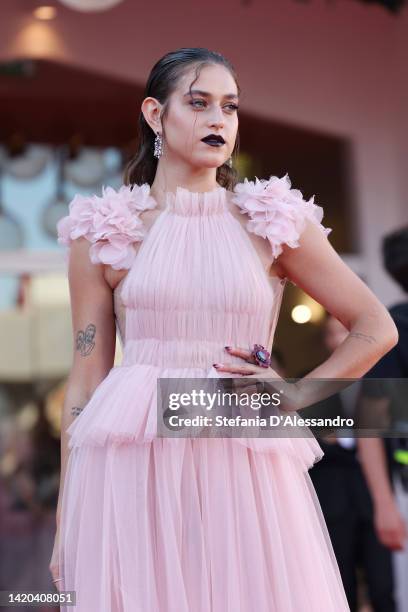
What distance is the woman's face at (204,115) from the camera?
289cm

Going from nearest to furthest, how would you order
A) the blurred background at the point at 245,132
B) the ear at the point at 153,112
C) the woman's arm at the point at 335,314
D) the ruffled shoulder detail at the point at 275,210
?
the woman's arm at the point at 335,314
the ruffled shoulder detail at the point at 275,210
the ear at the point at 153,112
the blurred background at the point at 245,132

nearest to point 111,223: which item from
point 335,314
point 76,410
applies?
point 76,410

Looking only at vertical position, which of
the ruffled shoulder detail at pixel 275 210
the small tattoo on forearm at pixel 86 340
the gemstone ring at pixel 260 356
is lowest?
the gemstone ring at pixel 260 356

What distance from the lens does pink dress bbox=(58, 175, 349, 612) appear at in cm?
267

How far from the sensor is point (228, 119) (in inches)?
114

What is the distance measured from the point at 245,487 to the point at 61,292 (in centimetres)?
546

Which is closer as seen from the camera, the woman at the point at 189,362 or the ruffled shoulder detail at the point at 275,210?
the woman at the point at 189,362

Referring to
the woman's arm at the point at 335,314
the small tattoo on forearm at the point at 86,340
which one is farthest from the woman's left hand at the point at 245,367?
the small tattoo on forearm at the point at 86,340

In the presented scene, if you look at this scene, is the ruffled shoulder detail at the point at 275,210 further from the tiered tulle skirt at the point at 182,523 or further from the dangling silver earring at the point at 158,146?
the tiered tulle skirt at the point at 182,523

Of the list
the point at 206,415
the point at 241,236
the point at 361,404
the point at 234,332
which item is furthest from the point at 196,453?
the point at 361,404

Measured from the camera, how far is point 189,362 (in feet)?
9.21

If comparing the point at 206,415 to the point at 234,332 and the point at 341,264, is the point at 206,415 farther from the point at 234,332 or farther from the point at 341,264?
the point at 341,264

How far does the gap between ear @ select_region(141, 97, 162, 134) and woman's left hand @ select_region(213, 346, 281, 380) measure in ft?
2.07

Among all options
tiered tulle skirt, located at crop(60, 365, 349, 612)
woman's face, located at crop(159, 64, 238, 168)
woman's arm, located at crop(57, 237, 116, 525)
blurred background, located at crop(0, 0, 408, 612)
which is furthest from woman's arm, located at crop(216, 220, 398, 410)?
blurred background, located at crop(0, 0, 408, 612)
